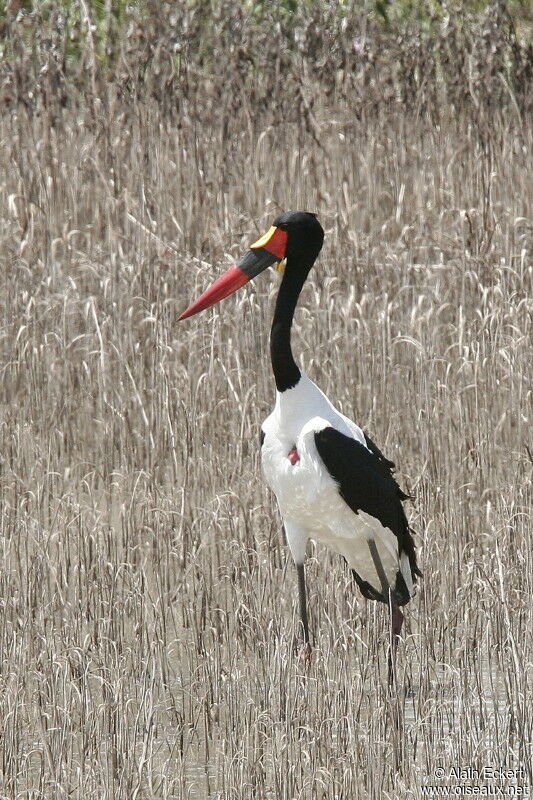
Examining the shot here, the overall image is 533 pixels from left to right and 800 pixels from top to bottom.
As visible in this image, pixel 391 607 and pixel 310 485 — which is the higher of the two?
pixel 310 485

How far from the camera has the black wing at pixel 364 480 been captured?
4.09 metres

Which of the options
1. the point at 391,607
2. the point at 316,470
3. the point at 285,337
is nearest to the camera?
the point at 391,607

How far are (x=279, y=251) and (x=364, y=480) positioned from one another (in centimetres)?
81

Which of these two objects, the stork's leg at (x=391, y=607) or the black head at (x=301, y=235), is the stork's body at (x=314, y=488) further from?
the black head at (x=301, y=235)

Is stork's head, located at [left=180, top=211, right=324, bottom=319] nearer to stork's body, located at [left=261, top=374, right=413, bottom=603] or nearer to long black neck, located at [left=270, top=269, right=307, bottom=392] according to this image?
long black neck, located at [left=270, top=269, right=307, bottom=392]

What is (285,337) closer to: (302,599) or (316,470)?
(316,470)

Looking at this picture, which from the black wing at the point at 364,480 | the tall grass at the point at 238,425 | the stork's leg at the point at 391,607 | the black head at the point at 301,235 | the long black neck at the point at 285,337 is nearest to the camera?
the tall grass at the point at 238,425

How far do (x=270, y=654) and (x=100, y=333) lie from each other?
2.49 m

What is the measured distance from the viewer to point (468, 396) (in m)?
5.64

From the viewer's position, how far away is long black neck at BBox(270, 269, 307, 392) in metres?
4.22

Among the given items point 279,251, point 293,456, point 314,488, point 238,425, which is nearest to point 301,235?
point 279,251

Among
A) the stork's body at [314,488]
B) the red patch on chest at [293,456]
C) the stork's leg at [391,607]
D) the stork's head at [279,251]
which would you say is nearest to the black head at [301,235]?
the stork's head at [279,251]

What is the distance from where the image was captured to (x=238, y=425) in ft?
18.4

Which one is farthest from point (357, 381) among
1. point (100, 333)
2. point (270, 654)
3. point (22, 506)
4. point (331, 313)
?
point (270, 654)
